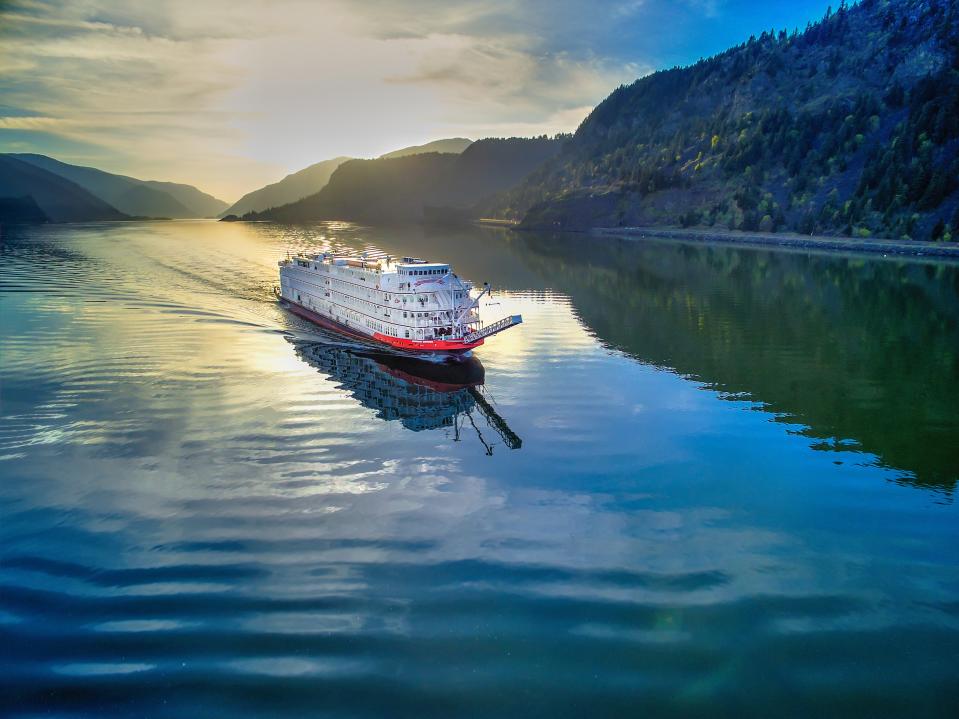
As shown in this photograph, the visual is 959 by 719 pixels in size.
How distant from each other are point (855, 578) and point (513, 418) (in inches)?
957

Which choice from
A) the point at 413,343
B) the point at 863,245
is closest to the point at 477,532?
the point at 413,343

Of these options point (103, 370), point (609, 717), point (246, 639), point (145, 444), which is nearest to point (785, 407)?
point (609, 717)

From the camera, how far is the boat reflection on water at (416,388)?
1722 inches

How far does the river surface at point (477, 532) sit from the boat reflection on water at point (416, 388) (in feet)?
1.09

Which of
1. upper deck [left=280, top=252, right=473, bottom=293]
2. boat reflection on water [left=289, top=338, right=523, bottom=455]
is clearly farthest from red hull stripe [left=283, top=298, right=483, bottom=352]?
upper deck [left=280, top=252, right=473, bottom=293]

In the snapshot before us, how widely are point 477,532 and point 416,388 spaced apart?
2568 cm

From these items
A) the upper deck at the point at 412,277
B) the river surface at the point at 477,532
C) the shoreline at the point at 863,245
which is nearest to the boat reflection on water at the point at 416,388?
the river surface at the point at 477,532

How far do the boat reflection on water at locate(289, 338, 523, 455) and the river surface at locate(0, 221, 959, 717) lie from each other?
33 cm

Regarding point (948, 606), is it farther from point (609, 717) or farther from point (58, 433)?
point (58, 433)

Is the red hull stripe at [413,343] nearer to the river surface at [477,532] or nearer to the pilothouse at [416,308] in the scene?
the pilothouse at [416,308]

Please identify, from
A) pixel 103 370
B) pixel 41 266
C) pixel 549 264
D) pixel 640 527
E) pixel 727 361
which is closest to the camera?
pixel 640 527

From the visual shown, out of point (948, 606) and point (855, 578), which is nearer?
point (948, 606)

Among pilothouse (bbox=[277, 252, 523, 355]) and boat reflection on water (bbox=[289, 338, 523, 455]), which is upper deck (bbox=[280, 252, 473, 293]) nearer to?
pilothouse (bbox=[277, 252, 523, 355])

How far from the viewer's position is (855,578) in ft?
84.1
